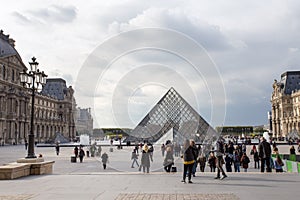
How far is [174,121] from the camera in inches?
1455

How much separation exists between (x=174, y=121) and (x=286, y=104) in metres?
62.7

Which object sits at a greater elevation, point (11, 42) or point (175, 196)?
point (11, 42)

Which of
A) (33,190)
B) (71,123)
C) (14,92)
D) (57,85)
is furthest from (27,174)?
(57,85)

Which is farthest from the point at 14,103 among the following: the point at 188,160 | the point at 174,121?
the point at 188,160

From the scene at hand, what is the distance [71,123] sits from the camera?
290 ft

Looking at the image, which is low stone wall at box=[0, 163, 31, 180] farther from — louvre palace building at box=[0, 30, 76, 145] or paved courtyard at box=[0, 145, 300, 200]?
louvre palace building at box=[0, 30, 76, 145]

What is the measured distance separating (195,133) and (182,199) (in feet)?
105

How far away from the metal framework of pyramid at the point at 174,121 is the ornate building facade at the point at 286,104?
175 ft

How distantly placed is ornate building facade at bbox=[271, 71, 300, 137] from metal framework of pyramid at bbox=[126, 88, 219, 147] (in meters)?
53.2

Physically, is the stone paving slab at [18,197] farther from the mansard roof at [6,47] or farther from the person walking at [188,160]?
the mansard roof at [6,47]

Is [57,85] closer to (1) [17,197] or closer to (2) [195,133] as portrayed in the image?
(2) [195,133]

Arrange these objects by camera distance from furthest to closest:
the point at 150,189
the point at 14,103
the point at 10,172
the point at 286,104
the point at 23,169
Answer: the point at 286,104 < the point at 14,103 < the point at 23,169 < the point at 10,172 < the point at 150,189

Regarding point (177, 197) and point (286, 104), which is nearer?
point (177, 197)

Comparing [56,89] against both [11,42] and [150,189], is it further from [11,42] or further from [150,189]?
[150,189]
